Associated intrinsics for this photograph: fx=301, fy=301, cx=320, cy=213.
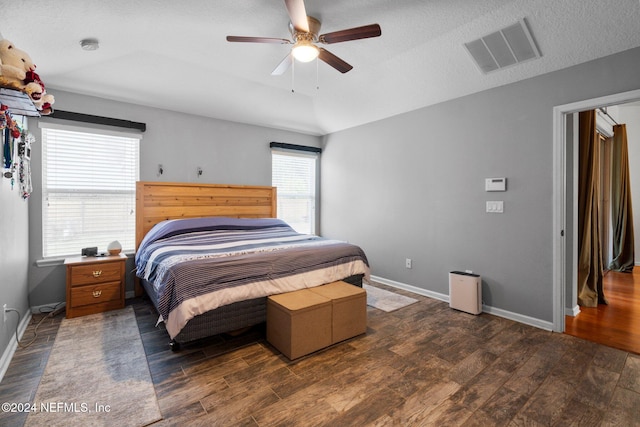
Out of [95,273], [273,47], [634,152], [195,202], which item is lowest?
[95,273]

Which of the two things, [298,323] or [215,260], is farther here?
[215,260]

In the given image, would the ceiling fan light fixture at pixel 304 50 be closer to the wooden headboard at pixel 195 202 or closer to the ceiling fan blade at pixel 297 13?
the ceiling fan blade at pixel 297 13

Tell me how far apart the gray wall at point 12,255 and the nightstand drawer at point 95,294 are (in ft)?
1.29

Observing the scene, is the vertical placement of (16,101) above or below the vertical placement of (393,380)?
above

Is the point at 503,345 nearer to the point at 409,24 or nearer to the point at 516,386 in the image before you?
the point at 516,386

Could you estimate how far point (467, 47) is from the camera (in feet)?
9.19

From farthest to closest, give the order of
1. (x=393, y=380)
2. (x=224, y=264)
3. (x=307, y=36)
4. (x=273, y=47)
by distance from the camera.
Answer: (x=273, y=47) < (x=224, y=264) < (x=307, y=36) < (x=393, y=380)

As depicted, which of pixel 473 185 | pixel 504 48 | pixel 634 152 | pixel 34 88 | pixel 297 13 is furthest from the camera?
pixel 634 152

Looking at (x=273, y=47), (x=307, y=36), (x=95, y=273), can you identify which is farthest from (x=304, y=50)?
(x=95, y=273)

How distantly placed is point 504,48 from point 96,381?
4145mm

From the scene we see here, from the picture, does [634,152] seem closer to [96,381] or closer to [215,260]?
[215,260]

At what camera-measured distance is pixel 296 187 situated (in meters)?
5.34

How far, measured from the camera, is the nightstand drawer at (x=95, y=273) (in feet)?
9.92

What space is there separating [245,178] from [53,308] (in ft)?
8.92
